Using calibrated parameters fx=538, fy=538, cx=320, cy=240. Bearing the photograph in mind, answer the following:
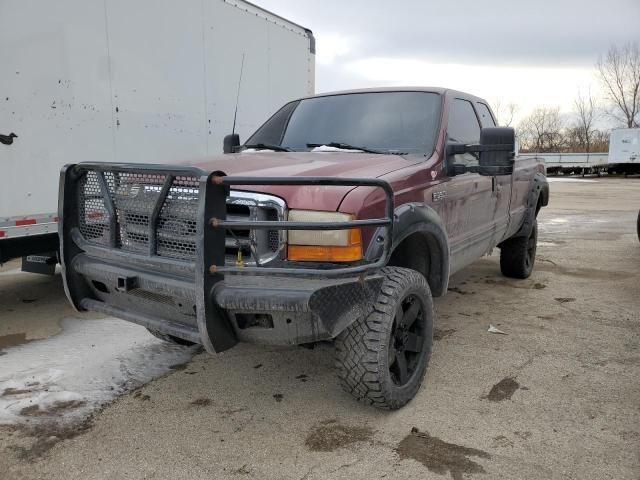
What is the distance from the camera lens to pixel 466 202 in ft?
13.9

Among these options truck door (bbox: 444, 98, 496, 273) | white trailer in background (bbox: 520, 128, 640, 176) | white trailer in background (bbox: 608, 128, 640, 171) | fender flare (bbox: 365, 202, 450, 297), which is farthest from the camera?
white trailer in background (bbox: 520, 128, 640, 176)

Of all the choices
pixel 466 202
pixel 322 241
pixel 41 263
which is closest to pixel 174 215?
pixel 322 241

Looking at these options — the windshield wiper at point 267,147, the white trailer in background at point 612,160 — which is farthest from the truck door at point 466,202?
the white trailer in background at point 612,160

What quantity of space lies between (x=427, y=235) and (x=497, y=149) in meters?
0.73

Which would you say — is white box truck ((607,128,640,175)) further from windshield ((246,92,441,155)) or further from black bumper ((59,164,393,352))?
black bumper ((59,164,393,352))

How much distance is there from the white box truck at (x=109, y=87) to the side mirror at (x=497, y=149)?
2275mm

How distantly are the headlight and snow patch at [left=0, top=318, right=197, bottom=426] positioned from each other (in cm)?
163

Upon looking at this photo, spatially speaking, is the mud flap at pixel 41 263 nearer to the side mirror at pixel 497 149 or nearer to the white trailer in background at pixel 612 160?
the side mirror at pixel 497 149

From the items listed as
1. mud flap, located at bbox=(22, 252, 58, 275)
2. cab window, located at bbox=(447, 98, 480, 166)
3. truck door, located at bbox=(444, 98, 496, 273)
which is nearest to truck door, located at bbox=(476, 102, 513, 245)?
truck door, located at bbox=(444, 98, 496, 273)

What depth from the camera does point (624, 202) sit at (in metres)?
16.5

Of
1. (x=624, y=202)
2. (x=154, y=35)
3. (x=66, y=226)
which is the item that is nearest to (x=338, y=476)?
(x=66, y=226)

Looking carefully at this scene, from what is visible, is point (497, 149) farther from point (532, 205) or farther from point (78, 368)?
point (78, 368)

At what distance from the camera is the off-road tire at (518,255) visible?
20.2ft

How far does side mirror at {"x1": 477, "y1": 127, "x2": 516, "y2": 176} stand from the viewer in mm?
3529
